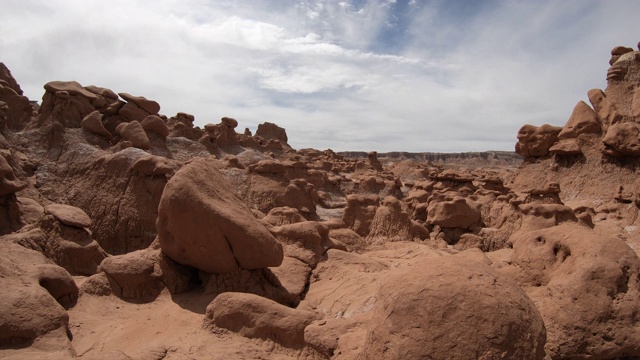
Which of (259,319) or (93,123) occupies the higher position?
(93,123)

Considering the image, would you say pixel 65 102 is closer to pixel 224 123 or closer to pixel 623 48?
pixel 224 123

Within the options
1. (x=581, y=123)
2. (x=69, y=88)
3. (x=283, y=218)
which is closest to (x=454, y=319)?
(x=283, y=218)

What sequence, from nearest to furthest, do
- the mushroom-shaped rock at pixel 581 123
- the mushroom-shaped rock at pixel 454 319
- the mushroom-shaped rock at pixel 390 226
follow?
the mushroom-shaped rock at pixel 454 319, the mushroom-shaped rock at pixel 390 226, the mushroom-shaped rock at pixel 581 123

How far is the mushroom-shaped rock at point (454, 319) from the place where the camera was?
2740mm

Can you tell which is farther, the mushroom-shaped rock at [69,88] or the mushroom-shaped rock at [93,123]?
the mushroom-shaped rock at [69,88]

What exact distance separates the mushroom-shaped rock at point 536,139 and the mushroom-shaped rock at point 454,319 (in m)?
16.9

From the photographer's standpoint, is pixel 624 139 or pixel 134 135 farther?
pixel 624 139

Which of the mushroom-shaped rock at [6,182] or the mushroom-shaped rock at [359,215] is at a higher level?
the mushroom-shaped rock at [6,182]

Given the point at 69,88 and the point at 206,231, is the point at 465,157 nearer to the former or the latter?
the point at 69,88

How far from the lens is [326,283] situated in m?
6.49

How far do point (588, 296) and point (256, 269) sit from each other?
388 centimetres

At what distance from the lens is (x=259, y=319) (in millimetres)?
4633

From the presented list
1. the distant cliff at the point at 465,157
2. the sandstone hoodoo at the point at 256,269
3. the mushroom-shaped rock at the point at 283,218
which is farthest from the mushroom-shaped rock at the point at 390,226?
the distant cliff at the point at 465,157

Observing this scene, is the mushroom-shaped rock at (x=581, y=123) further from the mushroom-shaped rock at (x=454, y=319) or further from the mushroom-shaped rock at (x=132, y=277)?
the mushroom-shaped rock at (x=132, y=277)
